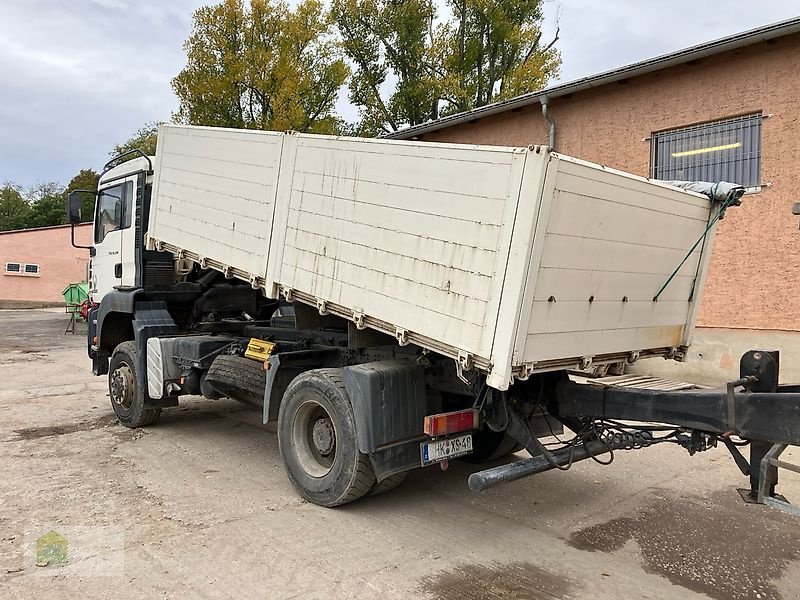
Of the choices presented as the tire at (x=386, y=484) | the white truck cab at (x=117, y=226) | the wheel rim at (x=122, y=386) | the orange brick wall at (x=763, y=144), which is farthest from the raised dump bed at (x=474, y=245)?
the orange brick wall at (x=763, y=144)

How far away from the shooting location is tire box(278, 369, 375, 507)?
473 cm

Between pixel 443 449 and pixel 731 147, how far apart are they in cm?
831

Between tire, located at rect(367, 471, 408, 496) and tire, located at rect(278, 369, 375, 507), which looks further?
tire, located at rect(367, 471, 408, 496)

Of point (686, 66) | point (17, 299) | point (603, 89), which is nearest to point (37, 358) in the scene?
point (603, 89)

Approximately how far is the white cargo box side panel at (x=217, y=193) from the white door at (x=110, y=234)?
2.64ft

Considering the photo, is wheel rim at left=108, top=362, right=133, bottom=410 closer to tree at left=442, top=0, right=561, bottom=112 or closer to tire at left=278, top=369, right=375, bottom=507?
tire at left=278, top=369, right=375, bottom=507

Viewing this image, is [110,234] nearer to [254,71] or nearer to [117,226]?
[117,226]

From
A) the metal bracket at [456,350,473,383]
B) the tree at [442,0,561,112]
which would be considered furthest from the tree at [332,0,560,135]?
the metal bracket at [456,350,473,383]

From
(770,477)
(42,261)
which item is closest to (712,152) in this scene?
(770,477)

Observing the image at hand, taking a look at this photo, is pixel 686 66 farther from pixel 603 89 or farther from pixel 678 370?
pixel 678 370

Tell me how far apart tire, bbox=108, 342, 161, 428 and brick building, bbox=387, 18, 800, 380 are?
8.51m

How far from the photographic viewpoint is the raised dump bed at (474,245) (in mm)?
3701

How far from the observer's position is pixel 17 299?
1277 inches

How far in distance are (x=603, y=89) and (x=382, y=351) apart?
892cm
